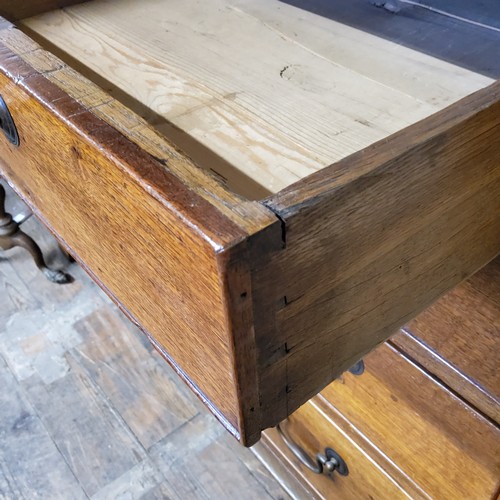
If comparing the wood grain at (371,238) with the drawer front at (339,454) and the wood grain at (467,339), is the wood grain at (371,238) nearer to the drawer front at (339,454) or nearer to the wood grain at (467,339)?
the wood grain at (467,339)

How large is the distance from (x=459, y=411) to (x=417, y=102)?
0.34 meters

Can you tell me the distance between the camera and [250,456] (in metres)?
1.17

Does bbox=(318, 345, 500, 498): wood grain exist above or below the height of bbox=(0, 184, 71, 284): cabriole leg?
above

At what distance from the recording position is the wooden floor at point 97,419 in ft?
3.68

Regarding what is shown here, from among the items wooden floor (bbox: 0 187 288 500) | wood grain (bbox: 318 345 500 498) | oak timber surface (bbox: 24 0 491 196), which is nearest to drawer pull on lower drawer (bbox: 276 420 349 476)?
wood grain (bbox: 318 345 500 498)

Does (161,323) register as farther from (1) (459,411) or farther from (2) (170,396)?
(2) (170,396)

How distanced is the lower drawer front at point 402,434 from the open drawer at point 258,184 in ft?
0.67

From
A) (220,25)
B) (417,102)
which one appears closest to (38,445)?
(220,25)

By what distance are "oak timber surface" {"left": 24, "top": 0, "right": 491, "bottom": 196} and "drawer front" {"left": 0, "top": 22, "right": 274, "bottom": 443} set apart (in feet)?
0.25

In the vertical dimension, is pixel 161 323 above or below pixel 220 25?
below

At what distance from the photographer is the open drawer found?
0.32 meters

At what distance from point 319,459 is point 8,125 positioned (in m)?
0.66

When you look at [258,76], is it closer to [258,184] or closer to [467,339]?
[258,184]

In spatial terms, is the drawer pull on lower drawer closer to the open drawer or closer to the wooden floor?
the wooden floor
